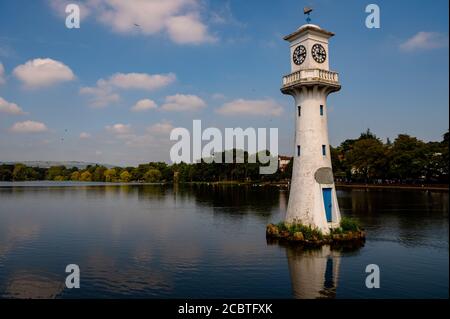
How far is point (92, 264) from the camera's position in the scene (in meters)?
30.1

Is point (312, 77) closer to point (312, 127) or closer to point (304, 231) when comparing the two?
point (312, 127)

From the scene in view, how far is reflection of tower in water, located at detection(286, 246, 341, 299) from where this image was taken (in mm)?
23594

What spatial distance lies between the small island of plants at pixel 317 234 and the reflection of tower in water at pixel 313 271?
115 centimetres

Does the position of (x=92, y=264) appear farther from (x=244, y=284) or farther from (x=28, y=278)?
(x=244, y=284)

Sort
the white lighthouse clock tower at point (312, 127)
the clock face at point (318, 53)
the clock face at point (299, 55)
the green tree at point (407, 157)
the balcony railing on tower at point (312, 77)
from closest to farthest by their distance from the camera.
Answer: the balcony railing on tower at point (312, 77), the white lighthouse clock tower at point (312, 127), the clock face at point (318, 53), the clock face at point (299, 55), the green tree at point (407, 157)

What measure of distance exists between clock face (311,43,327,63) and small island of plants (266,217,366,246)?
50.6 feet

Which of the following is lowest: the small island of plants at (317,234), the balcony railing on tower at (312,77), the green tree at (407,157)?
the small island of plants at (317,234)

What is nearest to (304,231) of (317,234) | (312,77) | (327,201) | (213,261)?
(317,234)

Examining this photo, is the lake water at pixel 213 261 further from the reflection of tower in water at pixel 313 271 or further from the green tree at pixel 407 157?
the green tree at pixel 407 157

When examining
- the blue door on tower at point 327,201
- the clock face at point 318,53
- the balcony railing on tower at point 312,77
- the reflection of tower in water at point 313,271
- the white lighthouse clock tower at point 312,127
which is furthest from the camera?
the blue door on tower at point 327,201

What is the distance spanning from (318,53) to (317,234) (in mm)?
16487

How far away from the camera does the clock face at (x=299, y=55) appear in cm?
3466

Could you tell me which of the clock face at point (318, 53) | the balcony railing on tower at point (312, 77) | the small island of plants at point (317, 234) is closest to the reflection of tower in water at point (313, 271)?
the small island of plants at point (317, 234)

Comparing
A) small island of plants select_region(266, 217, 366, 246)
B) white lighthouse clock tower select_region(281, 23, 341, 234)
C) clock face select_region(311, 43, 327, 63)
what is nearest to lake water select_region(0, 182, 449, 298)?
small island of plants select_region(266, 217, 366, 246)
